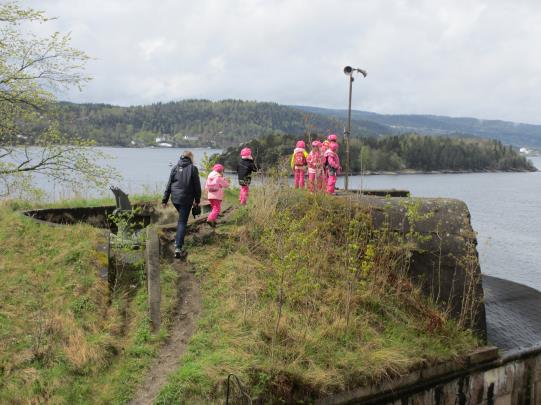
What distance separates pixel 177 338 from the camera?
7410 millimetres

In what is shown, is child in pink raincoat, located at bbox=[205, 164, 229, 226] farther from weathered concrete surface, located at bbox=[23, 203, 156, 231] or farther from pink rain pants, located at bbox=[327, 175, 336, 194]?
pink rain pants, located at bbox=[327, 175, 336, 194]

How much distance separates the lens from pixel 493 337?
11.5 m

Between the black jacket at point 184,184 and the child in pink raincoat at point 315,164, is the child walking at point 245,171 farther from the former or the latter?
the black jacket at point 184,184

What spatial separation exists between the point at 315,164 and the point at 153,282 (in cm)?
638

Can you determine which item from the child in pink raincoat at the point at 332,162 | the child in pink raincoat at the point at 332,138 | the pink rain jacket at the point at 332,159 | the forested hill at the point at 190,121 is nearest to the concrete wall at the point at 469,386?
the child in pink raincoat at the point at 332,162

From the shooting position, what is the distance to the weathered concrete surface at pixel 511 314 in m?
11.6

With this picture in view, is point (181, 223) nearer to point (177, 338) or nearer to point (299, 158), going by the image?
A: point (177, 338)

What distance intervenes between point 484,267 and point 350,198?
16.5m

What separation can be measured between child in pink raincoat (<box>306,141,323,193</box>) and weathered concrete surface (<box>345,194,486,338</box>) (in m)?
2.71

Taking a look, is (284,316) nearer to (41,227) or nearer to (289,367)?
(289,367)

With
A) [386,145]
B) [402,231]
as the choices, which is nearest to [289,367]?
[402,231]

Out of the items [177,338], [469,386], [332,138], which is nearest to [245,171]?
[332,138]

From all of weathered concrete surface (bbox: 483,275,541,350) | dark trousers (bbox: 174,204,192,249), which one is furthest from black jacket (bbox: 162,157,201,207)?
weathered concrete surface (bbox: 483,275,541,350)

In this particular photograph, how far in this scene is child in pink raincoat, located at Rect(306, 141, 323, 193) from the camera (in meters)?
A: 12.8
